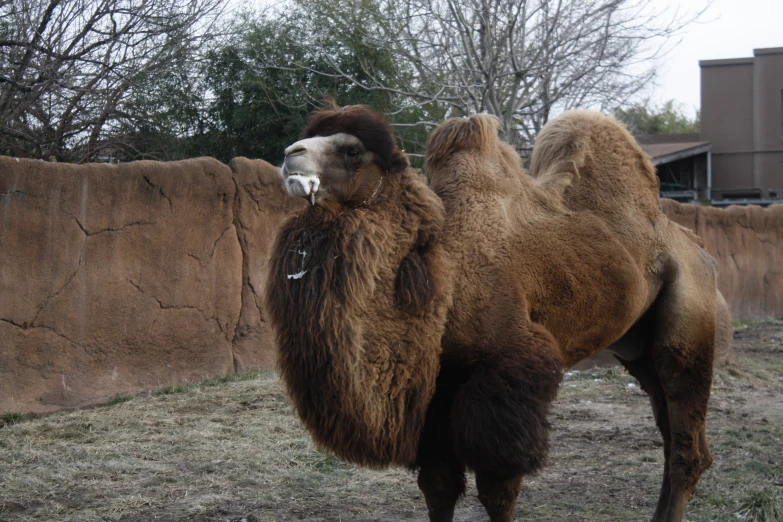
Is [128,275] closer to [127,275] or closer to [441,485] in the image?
[127,275]

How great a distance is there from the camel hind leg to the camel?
9cm

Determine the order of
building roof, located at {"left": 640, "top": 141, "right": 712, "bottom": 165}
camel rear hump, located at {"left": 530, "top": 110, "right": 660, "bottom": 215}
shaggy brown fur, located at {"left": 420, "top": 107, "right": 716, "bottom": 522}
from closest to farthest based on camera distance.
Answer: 1. shaggy brown fur, located at {"left": 420, "top": 107, "right": 716, "bottom": 522}
2. camel rear hump, located at {"left": 530, "top": 110, "right": 660, "bottom": 215}
3. building roof, located at {"left": 640, "top": 141, "right": 712, "bottom": 165}

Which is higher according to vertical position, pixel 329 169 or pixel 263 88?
pixel 263 88

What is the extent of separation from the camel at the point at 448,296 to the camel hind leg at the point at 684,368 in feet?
0.31

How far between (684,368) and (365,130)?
2.26m

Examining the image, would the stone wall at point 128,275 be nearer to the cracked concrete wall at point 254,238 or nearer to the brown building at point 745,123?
the cracked concrete wall at point 254,238

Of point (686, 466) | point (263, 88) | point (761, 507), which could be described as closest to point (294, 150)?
point (686, 466)

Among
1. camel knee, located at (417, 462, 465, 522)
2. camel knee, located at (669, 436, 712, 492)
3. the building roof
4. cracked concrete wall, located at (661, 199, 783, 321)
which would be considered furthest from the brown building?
camel knee, located at (417, 462, 465, 522)

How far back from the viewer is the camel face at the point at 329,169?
10.8 ft

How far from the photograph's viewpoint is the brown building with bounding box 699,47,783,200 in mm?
26453

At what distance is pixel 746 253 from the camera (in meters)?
16.2

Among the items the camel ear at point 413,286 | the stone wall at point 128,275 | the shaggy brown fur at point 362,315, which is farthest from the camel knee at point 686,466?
the stone wall at point 128,275

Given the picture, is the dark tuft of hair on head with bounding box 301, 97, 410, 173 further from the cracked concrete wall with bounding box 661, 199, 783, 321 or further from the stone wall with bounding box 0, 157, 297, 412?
the cracked concrete wall with bounding box 661, 199, 783, 321

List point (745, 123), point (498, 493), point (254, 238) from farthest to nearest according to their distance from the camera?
point (745, 123) → point (254, 238) → point (498, 493)
